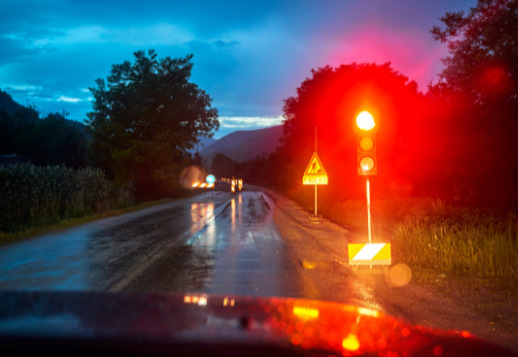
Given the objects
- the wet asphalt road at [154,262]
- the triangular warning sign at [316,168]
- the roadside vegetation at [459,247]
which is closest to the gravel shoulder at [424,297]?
the roadside vegetation at [459,247]

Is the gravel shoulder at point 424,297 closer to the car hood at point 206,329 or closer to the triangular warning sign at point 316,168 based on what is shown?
the car hood at point 206,329

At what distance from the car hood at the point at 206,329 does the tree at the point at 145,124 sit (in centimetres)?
3440

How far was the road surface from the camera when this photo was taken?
20.9 ft

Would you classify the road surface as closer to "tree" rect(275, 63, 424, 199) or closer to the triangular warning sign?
the triangular warning sign

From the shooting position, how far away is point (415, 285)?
7.86 metres

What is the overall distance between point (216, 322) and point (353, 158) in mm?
28619

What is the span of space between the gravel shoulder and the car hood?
110 inches

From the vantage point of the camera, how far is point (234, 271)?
347 inches

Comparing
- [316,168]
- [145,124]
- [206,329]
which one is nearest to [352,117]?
[316,168]

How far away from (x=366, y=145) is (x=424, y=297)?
3738mm

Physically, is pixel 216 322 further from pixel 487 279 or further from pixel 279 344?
pixel 487 279

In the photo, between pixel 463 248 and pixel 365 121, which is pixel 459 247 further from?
pixel 365 121

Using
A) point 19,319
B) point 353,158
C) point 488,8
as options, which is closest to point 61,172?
point 353,158

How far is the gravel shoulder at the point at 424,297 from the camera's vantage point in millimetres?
5633
